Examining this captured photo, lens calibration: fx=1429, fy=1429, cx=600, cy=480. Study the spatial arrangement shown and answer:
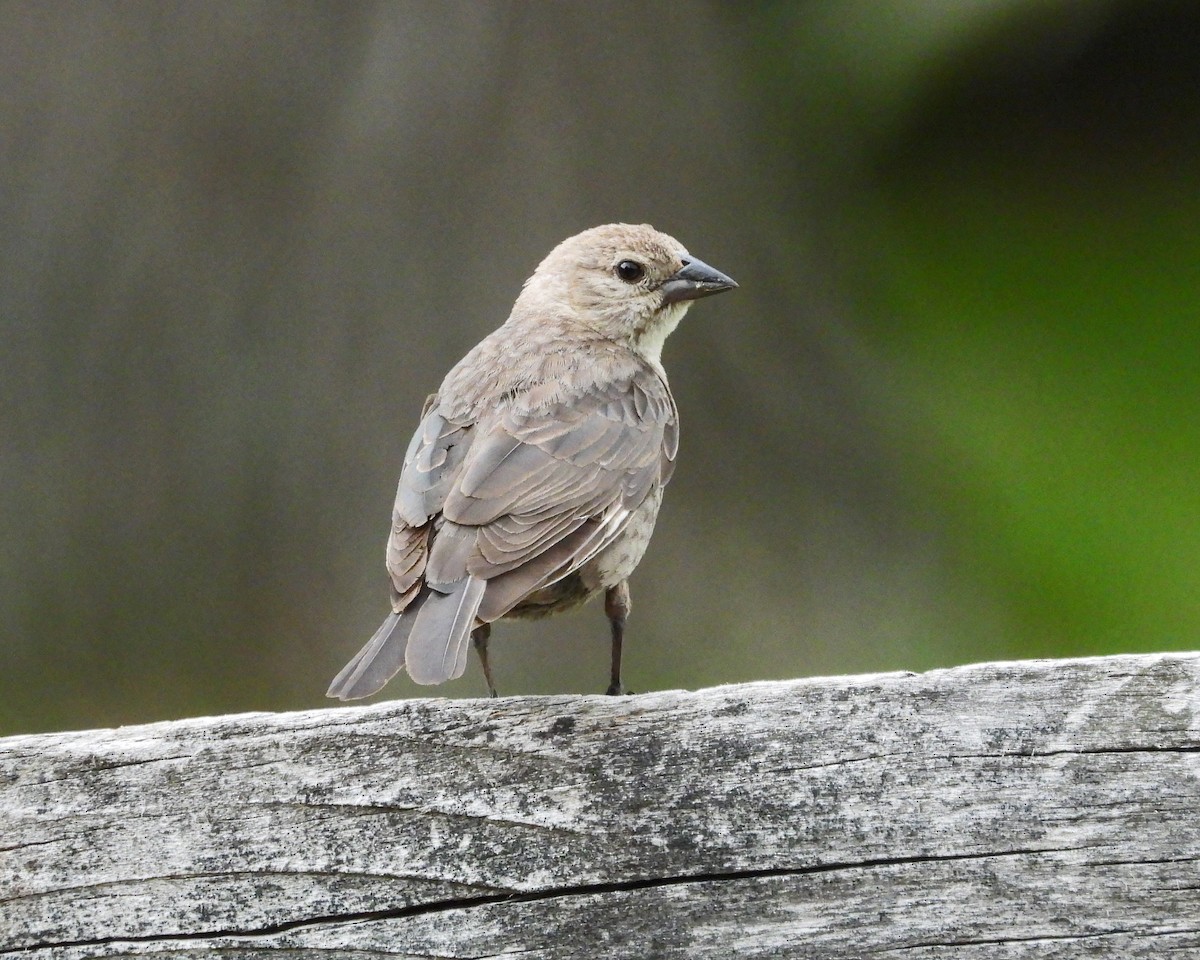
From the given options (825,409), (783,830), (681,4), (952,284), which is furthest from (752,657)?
(783,830)

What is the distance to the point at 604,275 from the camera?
4.06m

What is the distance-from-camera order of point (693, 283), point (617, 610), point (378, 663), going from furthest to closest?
point (693, 283)
point (617, 610)
point (378, 663)

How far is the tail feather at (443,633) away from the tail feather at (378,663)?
0.07 ft

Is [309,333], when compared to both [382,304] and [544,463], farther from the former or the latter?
[544,463]

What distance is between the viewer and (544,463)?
3.09 meters

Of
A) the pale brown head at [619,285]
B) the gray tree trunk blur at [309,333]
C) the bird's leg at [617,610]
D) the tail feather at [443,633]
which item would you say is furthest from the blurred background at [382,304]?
the tail feather at [443,633]

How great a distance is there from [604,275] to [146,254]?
127 centimetres

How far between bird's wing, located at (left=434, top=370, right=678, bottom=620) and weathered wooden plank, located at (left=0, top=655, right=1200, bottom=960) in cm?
66

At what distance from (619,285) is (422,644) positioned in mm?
1899

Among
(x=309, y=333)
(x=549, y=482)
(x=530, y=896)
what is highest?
(x=309, y=333)

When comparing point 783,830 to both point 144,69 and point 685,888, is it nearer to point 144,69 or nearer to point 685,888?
point 685,888

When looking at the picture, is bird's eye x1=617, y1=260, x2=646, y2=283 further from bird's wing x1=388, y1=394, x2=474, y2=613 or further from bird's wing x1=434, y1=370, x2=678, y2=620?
bird's wing x1=388, y1=394, x2=474, y2=613

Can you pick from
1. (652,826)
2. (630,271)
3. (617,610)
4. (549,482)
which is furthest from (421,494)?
(630,271)

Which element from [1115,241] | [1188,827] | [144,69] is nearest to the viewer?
[1188,827]
